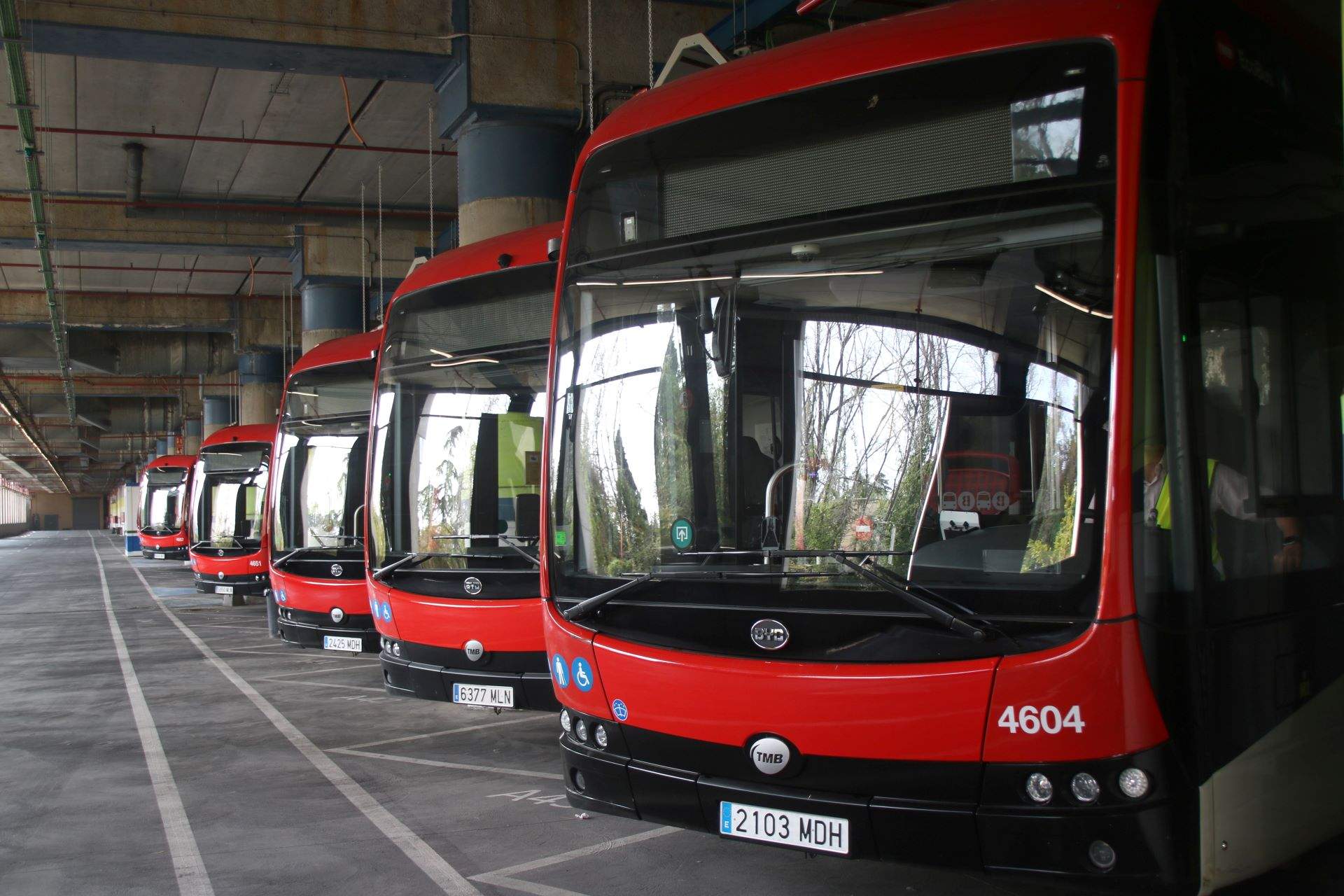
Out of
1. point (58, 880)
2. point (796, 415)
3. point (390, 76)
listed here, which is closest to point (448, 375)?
point (58, 880)

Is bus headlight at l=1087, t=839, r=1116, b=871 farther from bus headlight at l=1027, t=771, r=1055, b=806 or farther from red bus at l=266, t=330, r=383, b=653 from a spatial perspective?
red bus at l=266, t=330, r=383, b=653

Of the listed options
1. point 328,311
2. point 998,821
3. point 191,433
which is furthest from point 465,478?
point 191,433

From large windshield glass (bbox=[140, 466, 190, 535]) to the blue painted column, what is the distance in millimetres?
7045

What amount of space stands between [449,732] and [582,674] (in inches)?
177

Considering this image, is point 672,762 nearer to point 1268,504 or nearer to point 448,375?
point 1268,504

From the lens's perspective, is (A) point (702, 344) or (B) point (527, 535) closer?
(A) point (702, 344)

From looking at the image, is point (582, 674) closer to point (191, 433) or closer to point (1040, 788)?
point (1040, 788)

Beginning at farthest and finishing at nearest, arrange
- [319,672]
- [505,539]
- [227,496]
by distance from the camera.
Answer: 1. [227,496]
2. [319,672]
3. [505,539]

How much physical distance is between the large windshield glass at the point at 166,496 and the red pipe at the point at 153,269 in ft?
37.7

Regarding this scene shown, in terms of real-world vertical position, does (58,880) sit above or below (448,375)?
below

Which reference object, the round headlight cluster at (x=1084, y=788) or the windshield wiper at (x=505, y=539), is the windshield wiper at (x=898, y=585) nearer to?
the round headlight cluster at (x=1084, y=788)

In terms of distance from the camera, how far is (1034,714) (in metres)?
3.56

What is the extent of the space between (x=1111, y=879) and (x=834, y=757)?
0.90 m

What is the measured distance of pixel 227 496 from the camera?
24.0 meters
